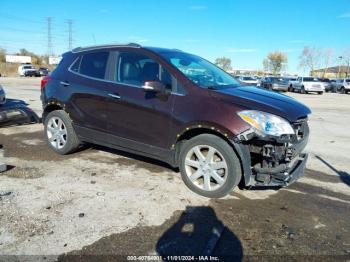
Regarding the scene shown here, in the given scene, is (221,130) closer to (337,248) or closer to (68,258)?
(337,248)

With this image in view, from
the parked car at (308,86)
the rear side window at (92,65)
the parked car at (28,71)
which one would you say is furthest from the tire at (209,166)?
the parked car at (28,71)

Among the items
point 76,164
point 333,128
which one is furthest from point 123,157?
point 333,128

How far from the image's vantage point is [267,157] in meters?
3.95

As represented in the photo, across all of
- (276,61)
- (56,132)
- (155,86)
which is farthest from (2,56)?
(155,86)

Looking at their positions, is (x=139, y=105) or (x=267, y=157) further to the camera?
(x=139, y=105)

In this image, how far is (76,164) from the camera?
550 cm

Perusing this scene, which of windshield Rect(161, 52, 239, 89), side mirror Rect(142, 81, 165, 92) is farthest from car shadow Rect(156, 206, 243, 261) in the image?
windshield Rect(161, 52, 239, 89)

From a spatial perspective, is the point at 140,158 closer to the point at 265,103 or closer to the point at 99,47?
the point at 99,47

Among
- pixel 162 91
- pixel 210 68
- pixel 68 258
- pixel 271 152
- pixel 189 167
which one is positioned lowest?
pixel 68 258

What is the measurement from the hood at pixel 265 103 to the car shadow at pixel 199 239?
1.38 meters

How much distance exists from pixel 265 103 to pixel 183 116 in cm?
103

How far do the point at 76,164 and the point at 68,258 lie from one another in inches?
107

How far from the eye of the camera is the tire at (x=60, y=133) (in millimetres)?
5742

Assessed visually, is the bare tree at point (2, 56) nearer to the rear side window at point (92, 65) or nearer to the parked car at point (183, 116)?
the rear side window at point (92, 65)
